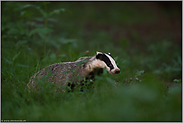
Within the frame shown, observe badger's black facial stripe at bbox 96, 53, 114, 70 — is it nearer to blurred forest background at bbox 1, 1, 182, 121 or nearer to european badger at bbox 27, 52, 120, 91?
european badger at bbox 27, 52, 120, 91

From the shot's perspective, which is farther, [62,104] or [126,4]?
[126,4]

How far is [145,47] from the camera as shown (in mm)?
9016

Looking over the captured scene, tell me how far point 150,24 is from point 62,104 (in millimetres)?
10204

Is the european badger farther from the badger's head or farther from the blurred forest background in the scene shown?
the blurred forest background

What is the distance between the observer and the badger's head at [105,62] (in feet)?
10.2

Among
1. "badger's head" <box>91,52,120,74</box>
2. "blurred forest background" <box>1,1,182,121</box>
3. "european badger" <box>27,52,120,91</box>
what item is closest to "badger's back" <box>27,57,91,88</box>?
"european badger" <box>27,52,120,91</box>

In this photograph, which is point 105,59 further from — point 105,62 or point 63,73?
point 63,73

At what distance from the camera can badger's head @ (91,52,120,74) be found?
10.2 ft

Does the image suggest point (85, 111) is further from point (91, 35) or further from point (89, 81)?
point (91, 35)

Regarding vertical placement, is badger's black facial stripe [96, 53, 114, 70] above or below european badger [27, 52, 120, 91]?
above

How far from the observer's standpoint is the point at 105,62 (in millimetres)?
3189

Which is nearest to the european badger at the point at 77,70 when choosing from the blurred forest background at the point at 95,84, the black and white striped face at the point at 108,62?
the black and white striped face at the point at 108,62

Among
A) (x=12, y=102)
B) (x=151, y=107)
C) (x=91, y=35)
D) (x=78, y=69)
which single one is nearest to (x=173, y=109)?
(x=151, y=107)

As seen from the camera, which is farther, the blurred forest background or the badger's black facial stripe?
the badger's black facial stripe
